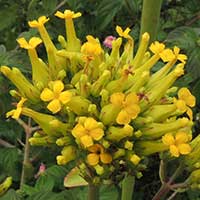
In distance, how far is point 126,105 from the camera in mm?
1207

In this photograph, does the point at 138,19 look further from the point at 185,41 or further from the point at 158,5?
the point at 158,5

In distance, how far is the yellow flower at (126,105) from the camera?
1.20m

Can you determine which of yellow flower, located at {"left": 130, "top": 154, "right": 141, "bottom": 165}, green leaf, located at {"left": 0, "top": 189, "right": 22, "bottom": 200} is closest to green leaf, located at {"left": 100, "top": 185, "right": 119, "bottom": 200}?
green leaf, located at {"left": 0, "top": 189, "right": 22, "bottom": 200}

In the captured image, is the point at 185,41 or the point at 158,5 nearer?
the point at 158,5

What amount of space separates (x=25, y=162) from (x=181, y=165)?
576 mm

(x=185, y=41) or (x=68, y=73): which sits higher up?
(x=68, y=73)

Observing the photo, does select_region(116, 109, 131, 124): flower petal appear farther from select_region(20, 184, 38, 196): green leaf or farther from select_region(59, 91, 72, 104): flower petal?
select_region(20, 184, 38, 196): green leaf

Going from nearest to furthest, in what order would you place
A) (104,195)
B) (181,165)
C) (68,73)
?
(68,73), (181,165), (104,195)

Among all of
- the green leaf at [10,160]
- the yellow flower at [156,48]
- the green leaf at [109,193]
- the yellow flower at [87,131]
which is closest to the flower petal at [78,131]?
the yellow flower at [87,131]

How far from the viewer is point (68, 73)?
1.30 metres

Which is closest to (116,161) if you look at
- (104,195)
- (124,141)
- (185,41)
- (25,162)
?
(124,141)

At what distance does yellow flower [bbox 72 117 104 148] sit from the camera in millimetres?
1174

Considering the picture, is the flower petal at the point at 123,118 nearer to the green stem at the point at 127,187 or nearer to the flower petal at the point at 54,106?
the flower petal at the point at 54,106

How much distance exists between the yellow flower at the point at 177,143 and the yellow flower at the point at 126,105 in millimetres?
78
